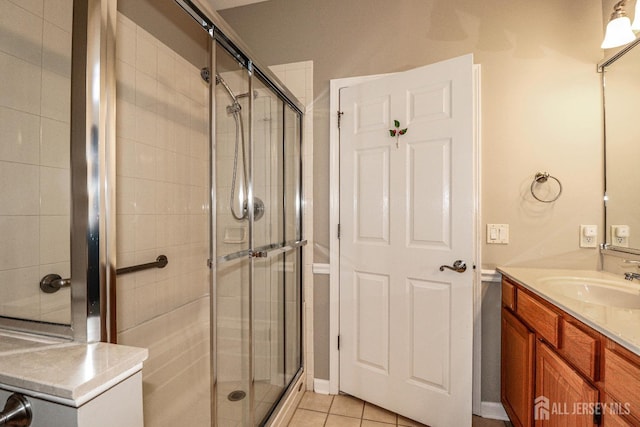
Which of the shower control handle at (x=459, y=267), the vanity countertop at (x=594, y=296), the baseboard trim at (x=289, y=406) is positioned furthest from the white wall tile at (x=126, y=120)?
the vanity countertop at (x=594, y=296)

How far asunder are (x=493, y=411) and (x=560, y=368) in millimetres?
877

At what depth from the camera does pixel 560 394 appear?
120cm

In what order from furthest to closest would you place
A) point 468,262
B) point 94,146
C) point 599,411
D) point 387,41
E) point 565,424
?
1. point 387,41
2. point 468,262
3. point 565,424
4. point 599,411
5. point 94,146

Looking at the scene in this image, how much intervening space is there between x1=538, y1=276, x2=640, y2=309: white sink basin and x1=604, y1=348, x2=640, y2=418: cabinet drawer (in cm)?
36

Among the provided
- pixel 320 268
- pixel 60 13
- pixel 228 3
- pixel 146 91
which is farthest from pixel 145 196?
pixel 228 3

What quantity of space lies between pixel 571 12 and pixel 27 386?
283 centimetres

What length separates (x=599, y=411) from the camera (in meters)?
0.96

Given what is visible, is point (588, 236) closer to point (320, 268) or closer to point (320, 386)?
point (320, 268)

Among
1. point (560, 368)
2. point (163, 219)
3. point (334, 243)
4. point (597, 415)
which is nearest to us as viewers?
point (597, 415)

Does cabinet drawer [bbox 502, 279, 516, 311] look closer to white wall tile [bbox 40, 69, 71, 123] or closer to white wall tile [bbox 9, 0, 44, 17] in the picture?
white wall tile [bbox 40, 69, 71, 123]

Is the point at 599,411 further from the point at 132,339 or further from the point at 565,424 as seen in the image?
the point at 132,339

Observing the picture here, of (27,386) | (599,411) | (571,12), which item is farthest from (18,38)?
(571,12)

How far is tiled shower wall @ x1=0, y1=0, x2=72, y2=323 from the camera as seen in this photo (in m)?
0.92

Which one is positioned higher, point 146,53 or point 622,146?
point 146,53
